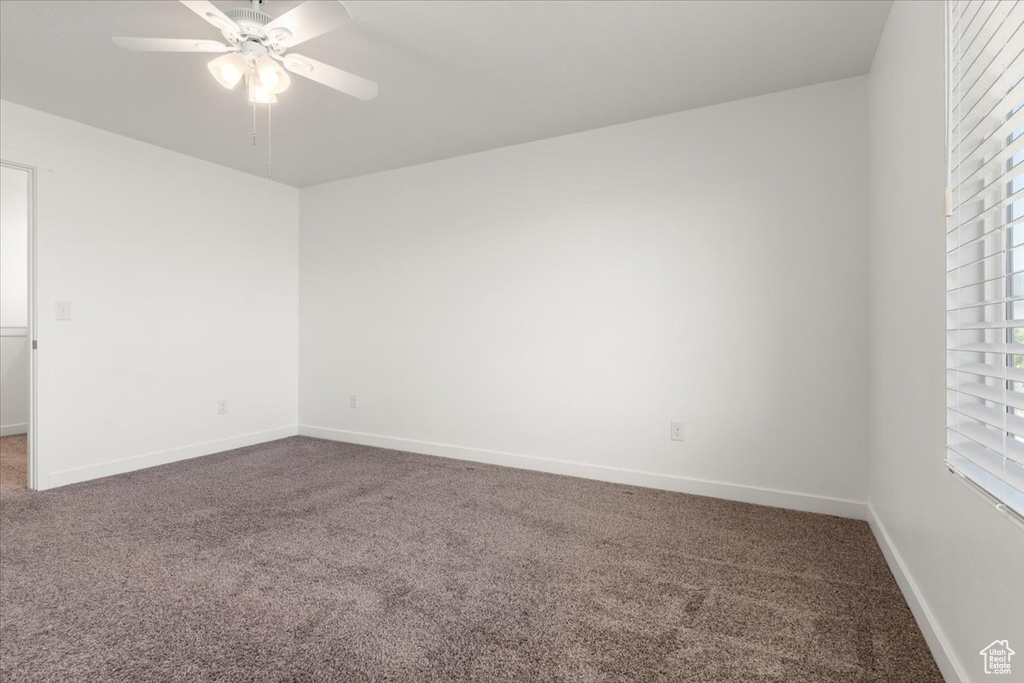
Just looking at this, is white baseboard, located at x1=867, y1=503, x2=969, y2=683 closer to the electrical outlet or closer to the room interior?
→ the room interior

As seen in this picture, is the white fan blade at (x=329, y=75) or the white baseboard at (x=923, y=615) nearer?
the white baseboard at (x=923, y=615)

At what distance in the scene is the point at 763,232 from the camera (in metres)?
2.90

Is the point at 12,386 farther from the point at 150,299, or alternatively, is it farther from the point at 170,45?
the point at 170,45

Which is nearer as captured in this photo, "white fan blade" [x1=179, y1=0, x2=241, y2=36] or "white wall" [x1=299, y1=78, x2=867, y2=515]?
"white fan blade" [x1=179, y1=0, x2=241, y2=36]

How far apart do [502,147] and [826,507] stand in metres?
3.07

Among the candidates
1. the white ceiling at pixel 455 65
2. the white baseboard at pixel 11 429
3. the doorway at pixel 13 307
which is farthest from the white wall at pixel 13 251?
the white ceiling at pixel 455 65

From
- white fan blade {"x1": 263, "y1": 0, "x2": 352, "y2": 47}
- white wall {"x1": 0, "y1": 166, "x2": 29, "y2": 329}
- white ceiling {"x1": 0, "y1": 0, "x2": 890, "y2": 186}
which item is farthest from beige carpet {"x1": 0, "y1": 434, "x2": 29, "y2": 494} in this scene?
white fan blade {"x1": 263, "y1": 0, "x2": 352, "y2": 47}

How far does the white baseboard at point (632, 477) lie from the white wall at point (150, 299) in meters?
1.11

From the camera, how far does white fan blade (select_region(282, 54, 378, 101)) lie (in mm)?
2045

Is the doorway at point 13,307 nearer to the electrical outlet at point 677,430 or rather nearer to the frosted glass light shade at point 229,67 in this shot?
the frosted glass light shade at point 229,67

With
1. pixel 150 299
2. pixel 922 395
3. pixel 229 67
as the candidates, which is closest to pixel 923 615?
pixel 922 395

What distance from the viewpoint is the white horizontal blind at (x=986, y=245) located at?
3.47 ft

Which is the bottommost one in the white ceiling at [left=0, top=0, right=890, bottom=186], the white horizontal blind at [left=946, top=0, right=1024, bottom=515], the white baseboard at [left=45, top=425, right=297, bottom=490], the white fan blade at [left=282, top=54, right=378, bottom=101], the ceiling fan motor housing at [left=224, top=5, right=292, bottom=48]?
the white baseboard at [left=45, top=425, right=297, bottom=490]

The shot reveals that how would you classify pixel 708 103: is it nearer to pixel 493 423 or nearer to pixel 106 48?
pixel 493 423
